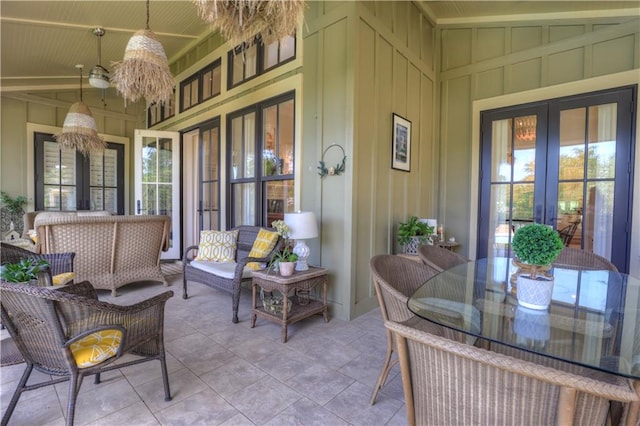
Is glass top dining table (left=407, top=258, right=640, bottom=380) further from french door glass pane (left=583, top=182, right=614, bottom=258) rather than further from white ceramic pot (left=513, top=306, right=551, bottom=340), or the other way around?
french door glass pane (left=583, top=182, right=614, bottom=258)

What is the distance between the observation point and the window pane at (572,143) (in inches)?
139

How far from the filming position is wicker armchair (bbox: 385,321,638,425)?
0.73 m

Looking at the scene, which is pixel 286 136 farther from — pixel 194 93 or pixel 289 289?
pixel 194 93

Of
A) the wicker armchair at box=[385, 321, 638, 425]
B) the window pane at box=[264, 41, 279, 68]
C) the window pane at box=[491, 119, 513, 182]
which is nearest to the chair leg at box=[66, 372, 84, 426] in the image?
the wicker armchair at box=[385, 321, 638, 425]

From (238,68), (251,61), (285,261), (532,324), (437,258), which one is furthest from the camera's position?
(238,68)

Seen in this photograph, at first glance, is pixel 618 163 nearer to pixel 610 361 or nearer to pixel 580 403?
pixel 610 361

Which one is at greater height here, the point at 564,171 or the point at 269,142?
the point at 269,142

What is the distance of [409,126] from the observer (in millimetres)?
3916

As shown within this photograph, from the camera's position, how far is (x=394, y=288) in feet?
5.29

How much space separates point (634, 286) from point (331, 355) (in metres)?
2.02

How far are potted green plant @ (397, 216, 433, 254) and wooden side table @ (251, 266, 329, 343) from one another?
3.84 feet

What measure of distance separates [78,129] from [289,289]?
4152mm

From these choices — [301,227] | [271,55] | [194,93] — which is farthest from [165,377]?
[194,93]

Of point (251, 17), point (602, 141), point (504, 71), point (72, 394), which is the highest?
point (504, 71)
